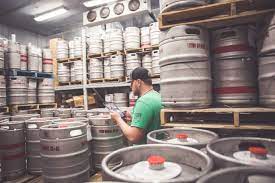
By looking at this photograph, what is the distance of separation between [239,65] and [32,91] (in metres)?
6.75

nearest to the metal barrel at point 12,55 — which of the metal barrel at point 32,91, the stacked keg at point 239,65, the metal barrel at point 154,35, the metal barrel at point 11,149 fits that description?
the metal barrel at point 32,91

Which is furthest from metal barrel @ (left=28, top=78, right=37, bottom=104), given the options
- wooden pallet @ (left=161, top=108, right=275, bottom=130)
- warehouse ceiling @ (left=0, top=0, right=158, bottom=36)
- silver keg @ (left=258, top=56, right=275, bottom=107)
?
silver keg @ (left=258, top=56, right=275, bottom=107)

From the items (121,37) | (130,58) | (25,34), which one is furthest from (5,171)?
(25,34)

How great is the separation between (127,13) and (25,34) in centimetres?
941

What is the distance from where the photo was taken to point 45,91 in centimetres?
768

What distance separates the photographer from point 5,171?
4109 mm

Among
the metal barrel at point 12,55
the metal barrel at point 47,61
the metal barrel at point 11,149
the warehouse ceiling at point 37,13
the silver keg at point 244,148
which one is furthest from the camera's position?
the warehouse ceiling at point 37,13

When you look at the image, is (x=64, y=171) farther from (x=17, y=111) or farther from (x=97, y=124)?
(x=17, y=111)

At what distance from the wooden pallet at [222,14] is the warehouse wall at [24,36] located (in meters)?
13.3

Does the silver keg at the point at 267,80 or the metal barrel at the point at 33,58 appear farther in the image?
the metal barrel at the point at 33,58

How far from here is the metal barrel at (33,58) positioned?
7125 mm

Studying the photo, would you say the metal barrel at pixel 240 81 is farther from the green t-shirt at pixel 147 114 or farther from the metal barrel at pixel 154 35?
the metal barrel at pixel 154 35

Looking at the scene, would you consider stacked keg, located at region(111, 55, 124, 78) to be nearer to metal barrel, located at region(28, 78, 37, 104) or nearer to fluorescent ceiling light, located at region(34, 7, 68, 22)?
metal barrel, located at region(28, 78, 37, 104)

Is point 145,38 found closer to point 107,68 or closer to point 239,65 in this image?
point 107,68
